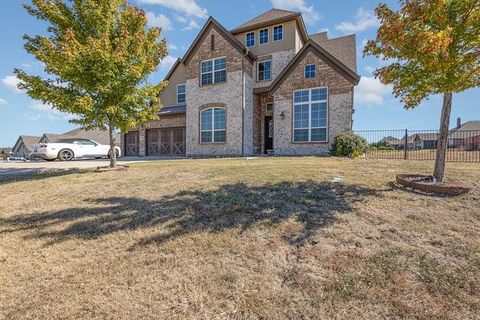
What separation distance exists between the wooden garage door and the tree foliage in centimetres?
2316

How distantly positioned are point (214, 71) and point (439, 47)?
1702 cm

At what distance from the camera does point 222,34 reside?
19734mm

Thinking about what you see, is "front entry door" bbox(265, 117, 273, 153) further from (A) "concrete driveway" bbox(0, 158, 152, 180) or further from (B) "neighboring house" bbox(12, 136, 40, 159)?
(B) "neighboring house" bbox(12, 136, 40, 159)

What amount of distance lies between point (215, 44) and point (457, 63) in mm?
17355

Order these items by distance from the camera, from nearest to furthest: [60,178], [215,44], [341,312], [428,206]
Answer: [341,312] → [428,206] → [60,178] → [215,44]

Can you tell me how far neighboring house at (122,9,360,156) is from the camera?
1654cm

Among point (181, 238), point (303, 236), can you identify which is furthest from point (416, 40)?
point (181, 238)

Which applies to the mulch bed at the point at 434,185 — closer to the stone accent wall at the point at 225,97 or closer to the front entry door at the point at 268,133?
the stone accent wall at the point at 225,97

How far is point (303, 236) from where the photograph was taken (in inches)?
164

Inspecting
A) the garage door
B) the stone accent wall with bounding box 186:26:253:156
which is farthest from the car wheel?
the stone accent wall with bounding box 186:26:253:156

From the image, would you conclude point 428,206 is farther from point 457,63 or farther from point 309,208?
point 457,63

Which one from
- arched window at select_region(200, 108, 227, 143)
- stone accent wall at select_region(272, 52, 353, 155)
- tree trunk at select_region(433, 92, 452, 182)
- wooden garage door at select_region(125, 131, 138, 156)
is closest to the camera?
tree trunk at select_region(433, 92, 452, 182)

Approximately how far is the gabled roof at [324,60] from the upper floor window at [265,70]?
7.61ft

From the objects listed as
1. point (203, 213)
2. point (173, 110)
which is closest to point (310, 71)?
point (173, 110)
